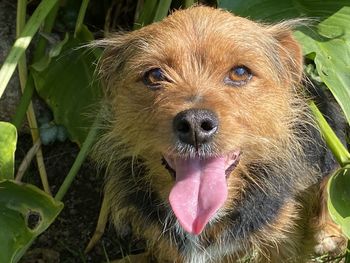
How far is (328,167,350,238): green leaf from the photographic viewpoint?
10.1ft

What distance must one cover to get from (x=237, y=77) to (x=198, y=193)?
19.3 inches

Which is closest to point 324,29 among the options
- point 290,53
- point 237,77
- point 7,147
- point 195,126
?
point 290,53

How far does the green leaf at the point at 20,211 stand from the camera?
3.20 metres

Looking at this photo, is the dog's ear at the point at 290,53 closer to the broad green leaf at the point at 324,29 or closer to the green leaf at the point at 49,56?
the broad green leaf at the point at 324,29

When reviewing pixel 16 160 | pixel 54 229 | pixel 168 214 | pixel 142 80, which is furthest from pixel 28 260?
pixel 142 80

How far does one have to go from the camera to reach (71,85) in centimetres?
417

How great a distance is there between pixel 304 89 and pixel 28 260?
1643 millimetres

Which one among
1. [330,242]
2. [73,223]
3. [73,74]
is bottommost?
[73,223]

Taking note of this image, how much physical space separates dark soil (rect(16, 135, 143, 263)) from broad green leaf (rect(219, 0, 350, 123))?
1.25m

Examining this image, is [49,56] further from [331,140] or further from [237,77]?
[331,140]

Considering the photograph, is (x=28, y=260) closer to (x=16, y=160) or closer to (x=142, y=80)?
(x=16, y=160)

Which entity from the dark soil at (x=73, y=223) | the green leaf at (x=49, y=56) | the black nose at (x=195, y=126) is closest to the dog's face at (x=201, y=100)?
the black nose at (x=195, y=126)

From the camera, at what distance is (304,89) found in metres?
3.56

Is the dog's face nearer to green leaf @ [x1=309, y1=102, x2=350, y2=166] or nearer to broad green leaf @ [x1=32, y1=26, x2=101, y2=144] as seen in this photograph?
green leaf @ [x1=309, y1=102, x2=350, y2=166]
